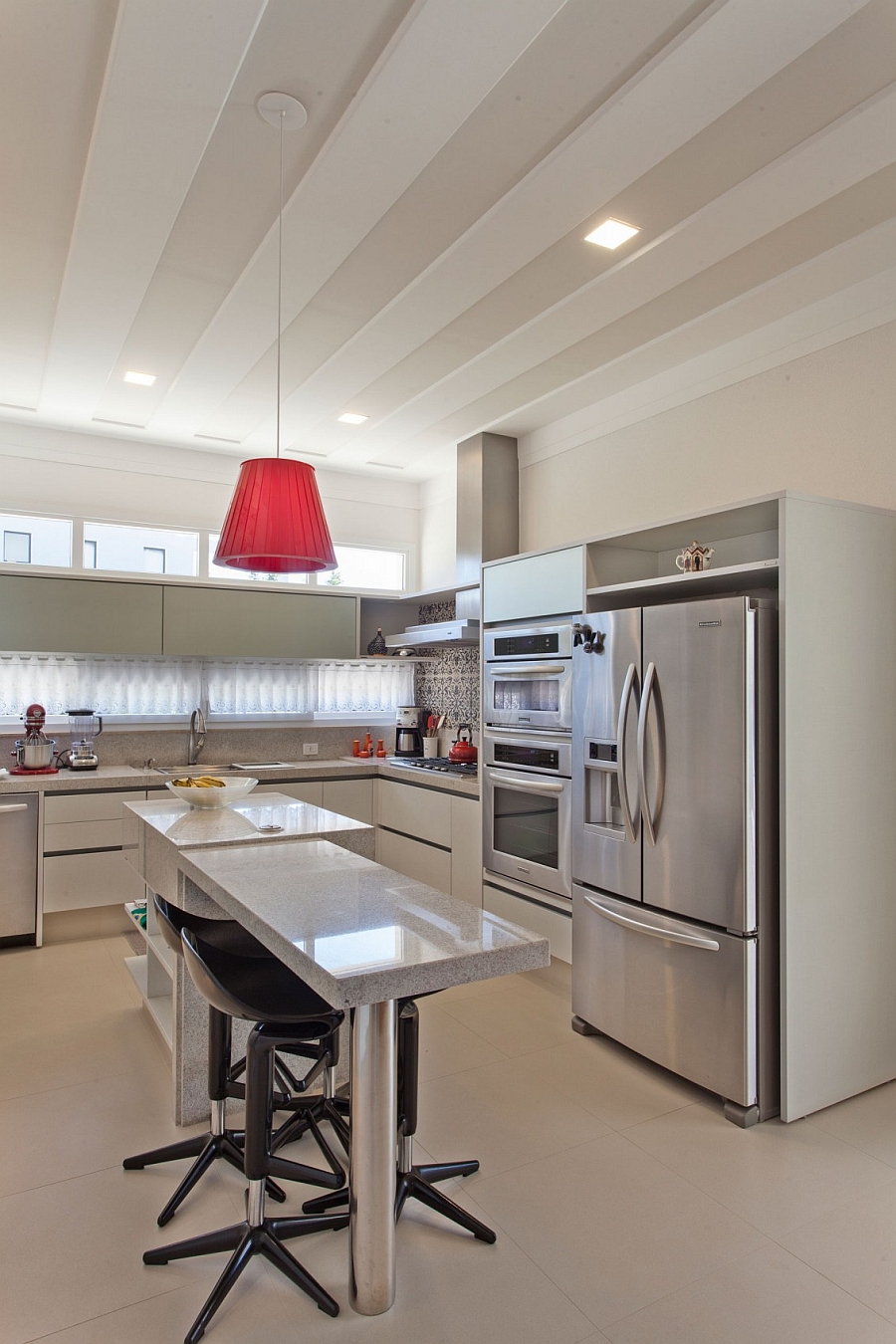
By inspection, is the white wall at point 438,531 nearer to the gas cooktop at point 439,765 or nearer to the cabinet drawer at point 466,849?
the gas cooktop at point 439,765

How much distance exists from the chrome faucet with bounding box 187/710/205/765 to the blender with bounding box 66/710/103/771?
564mm

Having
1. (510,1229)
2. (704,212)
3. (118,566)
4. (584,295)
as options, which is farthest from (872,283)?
(118,566)

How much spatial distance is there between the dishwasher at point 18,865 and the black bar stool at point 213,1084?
2.37 m

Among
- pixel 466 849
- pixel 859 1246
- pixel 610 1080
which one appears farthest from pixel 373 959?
pixel 466 849

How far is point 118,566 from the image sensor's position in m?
5.33

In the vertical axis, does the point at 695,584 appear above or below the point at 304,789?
above

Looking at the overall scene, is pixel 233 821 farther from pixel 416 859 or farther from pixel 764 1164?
pixel 416 859

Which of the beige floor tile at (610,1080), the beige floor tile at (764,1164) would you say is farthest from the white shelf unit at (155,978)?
the beige floor tile at (764,1164)

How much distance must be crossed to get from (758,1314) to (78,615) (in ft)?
15.0

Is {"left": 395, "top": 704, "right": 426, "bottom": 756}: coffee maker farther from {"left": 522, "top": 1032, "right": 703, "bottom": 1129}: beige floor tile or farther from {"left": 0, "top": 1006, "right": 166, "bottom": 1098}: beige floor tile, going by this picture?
{"left": 522, "top": 1032, "right": 703, "bottom": 1129}: beige floor tile

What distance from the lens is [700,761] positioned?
9.14ft

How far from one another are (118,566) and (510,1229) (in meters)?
4.50

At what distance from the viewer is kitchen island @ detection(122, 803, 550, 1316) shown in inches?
60.7

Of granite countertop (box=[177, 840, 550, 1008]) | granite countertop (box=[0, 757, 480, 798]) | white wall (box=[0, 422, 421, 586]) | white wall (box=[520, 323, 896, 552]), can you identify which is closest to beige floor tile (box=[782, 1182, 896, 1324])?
granite countertop (box=[177, 840, 550, 1008])
